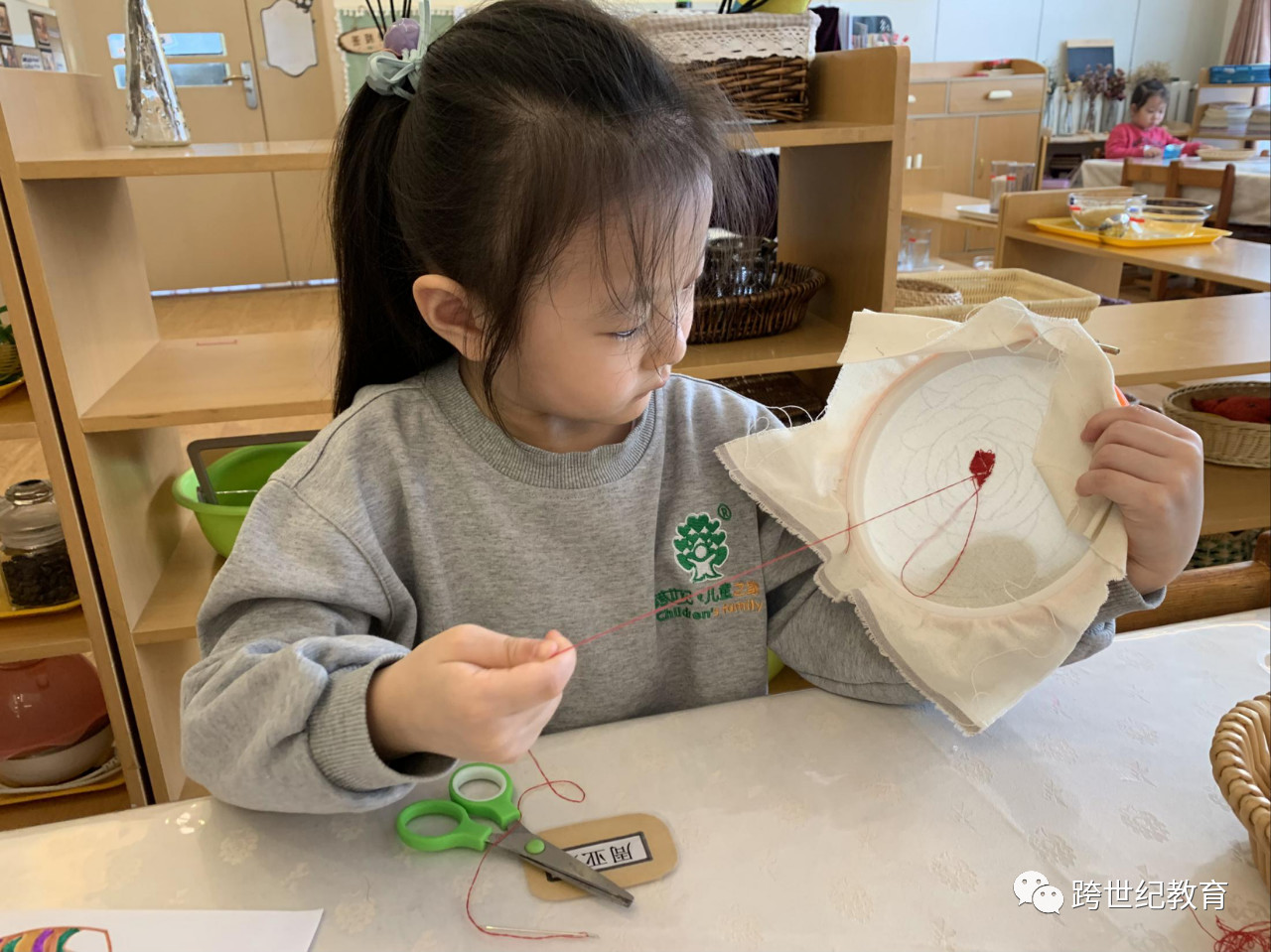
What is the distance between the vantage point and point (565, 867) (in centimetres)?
56

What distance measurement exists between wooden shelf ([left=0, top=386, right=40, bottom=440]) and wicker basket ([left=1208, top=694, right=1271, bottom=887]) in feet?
4.41

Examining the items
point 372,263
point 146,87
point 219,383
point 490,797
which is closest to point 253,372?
Result: point 219,383

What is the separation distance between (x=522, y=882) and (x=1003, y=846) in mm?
296

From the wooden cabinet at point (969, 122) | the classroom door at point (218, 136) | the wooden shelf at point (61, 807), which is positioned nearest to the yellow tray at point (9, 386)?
the wooden shelf at point (61, 807)

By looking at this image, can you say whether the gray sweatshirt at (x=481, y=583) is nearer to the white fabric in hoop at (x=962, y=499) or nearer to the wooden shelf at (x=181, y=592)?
the white fabric in hoop at (x=962, y=499)

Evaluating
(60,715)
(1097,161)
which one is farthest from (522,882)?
(1097,161)

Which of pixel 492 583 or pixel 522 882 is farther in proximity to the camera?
pixel 492 583

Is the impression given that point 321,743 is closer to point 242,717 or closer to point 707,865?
point 242,717

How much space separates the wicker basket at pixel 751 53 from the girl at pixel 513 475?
20.4 inches

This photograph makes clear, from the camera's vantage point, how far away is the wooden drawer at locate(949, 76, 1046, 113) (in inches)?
229

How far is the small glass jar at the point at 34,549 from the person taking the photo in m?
1.40

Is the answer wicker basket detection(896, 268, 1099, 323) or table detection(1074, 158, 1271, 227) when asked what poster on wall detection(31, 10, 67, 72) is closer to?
wicker basket detection(896, 268, 1099, 323)

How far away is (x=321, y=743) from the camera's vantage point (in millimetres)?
558

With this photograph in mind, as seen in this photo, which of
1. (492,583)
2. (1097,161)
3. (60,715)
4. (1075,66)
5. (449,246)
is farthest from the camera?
(1075,66)
